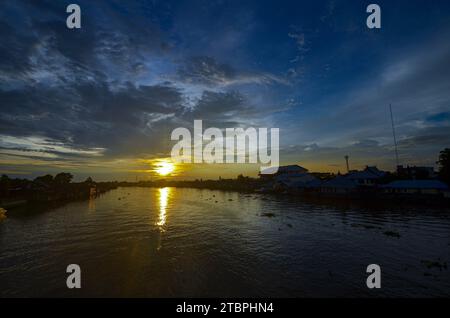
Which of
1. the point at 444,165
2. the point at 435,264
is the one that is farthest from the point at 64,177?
the point at 444,165

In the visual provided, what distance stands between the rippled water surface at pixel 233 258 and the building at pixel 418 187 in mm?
23148

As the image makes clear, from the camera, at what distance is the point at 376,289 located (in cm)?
1463

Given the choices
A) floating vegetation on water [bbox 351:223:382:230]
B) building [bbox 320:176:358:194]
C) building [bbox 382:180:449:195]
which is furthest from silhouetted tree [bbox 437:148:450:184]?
floating vegetation on water [bbox 351:223:382:230]

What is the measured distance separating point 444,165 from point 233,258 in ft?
227

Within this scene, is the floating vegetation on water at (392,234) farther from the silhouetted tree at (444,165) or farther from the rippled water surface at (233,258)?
the silhouetted tree at (444,165)

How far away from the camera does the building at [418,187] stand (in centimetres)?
5028

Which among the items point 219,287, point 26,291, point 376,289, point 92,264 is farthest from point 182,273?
point 376,289

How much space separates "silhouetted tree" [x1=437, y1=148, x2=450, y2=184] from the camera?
180ft

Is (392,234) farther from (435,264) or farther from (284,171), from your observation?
(284,171)

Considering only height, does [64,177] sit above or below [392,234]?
above

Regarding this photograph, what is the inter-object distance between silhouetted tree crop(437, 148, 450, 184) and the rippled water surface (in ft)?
106

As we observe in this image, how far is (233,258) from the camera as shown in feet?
68.1

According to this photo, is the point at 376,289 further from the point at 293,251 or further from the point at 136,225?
the point at 136,225
